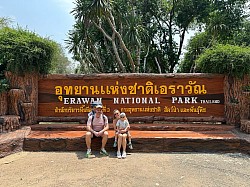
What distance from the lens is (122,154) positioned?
462 cm

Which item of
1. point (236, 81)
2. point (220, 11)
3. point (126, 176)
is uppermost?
point (220, 11)

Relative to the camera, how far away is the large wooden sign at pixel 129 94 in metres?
6.15

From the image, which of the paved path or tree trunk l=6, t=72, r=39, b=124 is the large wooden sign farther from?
the paved path

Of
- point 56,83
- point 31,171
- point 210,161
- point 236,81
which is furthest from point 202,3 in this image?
point 31,171

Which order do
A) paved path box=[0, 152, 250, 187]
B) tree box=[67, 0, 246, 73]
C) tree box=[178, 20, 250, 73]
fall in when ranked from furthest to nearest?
tree box=[178, 20, 250, 73] → tree box=[67, 0, 246, 73] → paved path box=[0, 152, 250, 187]

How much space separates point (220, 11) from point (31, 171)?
596 inches

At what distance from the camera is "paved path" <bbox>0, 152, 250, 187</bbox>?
344 cm

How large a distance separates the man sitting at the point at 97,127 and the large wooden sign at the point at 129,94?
1.28m

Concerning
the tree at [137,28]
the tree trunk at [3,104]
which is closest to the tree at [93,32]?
the tree at [137,28]

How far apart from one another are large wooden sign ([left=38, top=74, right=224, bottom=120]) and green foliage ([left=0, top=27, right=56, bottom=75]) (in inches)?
16.0

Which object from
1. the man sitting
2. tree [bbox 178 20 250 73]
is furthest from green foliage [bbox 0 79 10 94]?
tree [bbox 178 20 250 73]

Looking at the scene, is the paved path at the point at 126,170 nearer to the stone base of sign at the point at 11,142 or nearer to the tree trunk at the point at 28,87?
the stone base of sign at the point at 11,142

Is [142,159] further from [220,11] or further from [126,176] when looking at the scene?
[220,11]

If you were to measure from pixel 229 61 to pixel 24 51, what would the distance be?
15.2 feet
